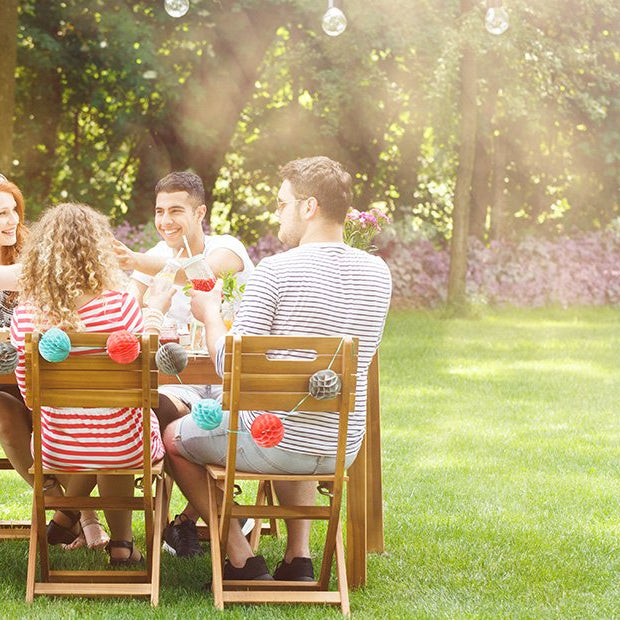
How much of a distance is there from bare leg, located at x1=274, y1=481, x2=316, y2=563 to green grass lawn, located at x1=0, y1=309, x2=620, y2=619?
10.7 inches

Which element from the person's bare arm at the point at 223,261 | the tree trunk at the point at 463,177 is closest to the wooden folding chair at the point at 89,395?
the person's bare arm at the point at 223,261

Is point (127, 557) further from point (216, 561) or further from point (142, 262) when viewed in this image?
point (142, 262)

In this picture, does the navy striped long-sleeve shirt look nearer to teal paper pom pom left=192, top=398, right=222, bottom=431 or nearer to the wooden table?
teal paper pom pom left=192, top=398, right=222, bottom=431

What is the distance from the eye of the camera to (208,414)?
12.5 ft

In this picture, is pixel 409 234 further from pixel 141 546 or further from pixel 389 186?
pixel 141 546

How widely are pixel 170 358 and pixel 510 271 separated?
1568 centimetres

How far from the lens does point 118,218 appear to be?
18219 millimetres

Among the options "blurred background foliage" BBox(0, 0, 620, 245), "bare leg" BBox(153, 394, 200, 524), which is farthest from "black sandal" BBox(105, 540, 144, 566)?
"blurred background foliage" BBox(0, 0, 620, 245)

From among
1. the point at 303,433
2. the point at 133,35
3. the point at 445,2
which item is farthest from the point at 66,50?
the point at 303,433

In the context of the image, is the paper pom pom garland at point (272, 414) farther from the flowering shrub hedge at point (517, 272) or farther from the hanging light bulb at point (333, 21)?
the flowering shrub hedge at point (517, 272)

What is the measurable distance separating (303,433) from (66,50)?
552 inches

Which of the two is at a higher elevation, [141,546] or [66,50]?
[66,50]

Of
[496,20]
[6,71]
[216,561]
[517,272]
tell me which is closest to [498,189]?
[517,272]

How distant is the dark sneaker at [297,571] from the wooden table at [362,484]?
0.21 meters
